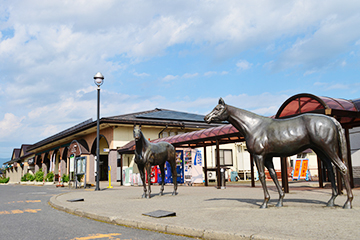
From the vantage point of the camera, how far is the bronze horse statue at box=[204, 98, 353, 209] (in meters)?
7.07

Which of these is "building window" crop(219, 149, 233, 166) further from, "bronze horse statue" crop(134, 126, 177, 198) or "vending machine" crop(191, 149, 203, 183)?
"bronze horse statue" crop(134, 126, 177, 198)

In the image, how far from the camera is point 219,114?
27.0 feet

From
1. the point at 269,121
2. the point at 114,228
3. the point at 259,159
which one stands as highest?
the point at 269,121

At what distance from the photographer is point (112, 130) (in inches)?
1126

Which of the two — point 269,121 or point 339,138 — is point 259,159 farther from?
point 339,138

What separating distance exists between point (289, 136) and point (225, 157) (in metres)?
22.9

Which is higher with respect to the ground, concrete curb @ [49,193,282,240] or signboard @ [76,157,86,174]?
signboard @ [76,157,86,174]

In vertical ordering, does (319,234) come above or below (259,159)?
below

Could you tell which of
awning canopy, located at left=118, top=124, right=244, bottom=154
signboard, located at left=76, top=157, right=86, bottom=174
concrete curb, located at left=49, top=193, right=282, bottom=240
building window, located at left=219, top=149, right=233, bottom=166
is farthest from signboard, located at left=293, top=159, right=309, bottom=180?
concrete curb, located at left=49, top=193, right=282, bottom=240

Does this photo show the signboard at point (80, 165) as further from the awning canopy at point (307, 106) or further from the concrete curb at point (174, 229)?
the concrete curb at point (174, 229)

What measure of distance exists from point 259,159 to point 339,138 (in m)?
1.76

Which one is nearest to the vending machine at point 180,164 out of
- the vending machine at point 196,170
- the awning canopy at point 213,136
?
the vending machine at point 196,170

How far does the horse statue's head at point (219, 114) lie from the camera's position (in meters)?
8.23

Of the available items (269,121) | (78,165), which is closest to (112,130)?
(78,165)
